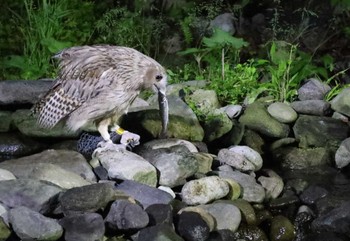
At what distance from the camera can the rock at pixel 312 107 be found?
23.2 feet

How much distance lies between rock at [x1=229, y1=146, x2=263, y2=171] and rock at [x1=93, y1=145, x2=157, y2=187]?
1.05 metres

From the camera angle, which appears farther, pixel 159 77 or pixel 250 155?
pixel 250 155

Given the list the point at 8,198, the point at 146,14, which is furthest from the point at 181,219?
the point at 146,14

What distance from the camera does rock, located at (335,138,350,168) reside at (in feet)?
21.3

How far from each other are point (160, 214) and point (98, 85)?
109 cm

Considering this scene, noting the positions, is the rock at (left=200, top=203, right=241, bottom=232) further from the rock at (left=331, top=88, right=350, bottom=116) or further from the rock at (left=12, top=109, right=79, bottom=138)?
the rock at (left=331, top=88, right=350, bottom=116)

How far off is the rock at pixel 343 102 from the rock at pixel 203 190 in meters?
2.00

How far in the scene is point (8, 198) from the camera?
16.1 feet

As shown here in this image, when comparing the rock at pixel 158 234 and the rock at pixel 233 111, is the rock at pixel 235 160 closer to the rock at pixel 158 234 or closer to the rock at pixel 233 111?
the rock at pixel 233 111

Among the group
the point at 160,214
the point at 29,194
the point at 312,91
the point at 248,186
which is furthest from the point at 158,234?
the point at 312,91

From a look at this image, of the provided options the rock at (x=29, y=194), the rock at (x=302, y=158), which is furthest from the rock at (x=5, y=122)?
the rock at (x=302, y=158)

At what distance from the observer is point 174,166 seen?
5.64 metres

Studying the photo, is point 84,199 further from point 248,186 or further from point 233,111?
point 233,111

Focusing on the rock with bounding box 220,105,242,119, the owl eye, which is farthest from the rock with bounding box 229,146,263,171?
the owl eye
